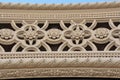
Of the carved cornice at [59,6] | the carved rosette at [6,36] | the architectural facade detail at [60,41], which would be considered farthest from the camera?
the carved cornice at [59,6]

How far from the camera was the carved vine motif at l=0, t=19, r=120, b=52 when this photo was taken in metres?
3.14

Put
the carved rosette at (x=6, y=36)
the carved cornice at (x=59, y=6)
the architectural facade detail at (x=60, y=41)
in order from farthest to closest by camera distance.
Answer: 1. the carved cornice at (x=59, y=6)
2. the carved rosette at (x=6, y=36)
3. the architectural facade detail at (x=60, y=41)

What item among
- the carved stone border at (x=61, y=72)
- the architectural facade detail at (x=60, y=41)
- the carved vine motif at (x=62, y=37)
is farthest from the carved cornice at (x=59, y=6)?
the carved stone border at (x=61, y=72)

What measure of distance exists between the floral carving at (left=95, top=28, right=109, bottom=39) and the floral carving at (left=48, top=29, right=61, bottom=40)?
228 mm

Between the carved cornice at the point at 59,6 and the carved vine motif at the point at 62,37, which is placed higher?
the carved cornice at the point at 59,6

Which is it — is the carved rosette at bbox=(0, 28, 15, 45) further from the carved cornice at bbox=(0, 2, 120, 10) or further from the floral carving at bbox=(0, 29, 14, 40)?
the carved cornice at bbox=(0, 2, 120, 10)

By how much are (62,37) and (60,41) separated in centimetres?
3

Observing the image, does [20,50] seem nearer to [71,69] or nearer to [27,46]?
[27,46]

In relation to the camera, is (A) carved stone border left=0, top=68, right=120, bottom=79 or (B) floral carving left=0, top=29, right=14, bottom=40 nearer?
(A) carved stone border left=0, top=68, right=120, bottom=79

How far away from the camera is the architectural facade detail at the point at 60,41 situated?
304 cm

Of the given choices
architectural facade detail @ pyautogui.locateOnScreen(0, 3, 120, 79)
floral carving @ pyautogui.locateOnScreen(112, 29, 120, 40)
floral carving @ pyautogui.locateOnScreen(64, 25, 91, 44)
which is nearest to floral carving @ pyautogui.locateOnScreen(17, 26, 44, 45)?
architectural facade detail @ pyautogui.locateOnScreen(0, 3, 120, 79)

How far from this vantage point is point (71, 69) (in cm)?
304

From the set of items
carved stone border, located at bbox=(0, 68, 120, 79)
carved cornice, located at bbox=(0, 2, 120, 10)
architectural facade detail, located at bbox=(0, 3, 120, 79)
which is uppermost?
carved cornice, located at bbox=(0, 2, 120, 10)

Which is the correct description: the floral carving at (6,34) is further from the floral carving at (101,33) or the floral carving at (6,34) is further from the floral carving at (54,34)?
the floral carving at (101,33)
